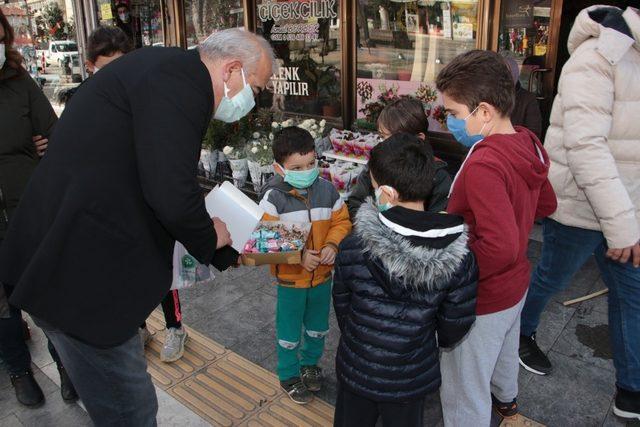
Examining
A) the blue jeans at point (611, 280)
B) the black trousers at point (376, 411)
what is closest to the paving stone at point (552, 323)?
the blue jeans at point (611, 280)

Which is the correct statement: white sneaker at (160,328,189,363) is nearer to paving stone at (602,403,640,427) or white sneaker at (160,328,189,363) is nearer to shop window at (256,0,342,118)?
paving stone at (602,403,640,427)

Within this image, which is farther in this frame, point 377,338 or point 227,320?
point 227,320

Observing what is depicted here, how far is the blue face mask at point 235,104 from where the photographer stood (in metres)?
1.85

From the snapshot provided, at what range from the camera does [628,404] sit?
8.16ft

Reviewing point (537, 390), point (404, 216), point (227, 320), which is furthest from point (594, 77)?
point (227, 320)

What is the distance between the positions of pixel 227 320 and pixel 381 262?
2.15 meters

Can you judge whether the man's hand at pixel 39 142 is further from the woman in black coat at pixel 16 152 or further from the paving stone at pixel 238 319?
the paving stone at pixel 238 319

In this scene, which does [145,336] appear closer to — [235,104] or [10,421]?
[10,421]

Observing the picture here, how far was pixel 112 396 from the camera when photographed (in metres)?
1.85

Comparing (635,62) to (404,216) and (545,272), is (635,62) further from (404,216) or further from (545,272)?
(404,216)

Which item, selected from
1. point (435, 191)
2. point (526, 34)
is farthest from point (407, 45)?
point (435, 191)

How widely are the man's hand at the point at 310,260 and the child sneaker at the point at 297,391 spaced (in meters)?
0.71

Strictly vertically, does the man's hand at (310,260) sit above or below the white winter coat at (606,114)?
below

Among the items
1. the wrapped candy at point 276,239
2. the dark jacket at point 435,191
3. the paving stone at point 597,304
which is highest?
the dark jacket at point 435,191
